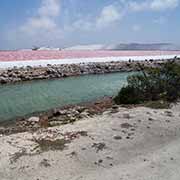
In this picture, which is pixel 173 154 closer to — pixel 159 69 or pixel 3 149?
pixel 3 149

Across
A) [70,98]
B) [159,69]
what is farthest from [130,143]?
[70,98]

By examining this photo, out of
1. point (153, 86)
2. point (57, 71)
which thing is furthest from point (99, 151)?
point (57, 71)

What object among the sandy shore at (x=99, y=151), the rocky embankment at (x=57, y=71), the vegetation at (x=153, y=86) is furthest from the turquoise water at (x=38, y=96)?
the sandy shore at (x=99, y=151)

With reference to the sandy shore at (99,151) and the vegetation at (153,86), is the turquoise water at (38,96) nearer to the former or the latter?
the vegetation at (153,86)

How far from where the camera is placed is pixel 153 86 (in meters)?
9.76

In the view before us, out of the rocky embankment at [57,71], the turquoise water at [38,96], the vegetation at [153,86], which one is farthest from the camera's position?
the rocky embankment at [57,71]

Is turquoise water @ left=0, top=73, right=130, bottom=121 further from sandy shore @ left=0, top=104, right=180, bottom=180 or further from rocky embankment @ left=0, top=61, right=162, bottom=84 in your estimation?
sandy shore @ left=0, top=104, right=180, bottom=180

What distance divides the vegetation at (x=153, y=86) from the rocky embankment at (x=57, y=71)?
11.0 m

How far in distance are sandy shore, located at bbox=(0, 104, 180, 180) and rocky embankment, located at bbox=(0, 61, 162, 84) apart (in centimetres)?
1391

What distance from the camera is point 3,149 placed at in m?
4.99

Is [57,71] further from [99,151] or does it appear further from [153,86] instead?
[99,151]

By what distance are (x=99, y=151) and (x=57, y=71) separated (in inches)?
702

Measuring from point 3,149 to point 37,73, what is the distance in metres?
16.6

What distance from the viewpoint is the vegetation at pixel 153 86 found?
945cm
